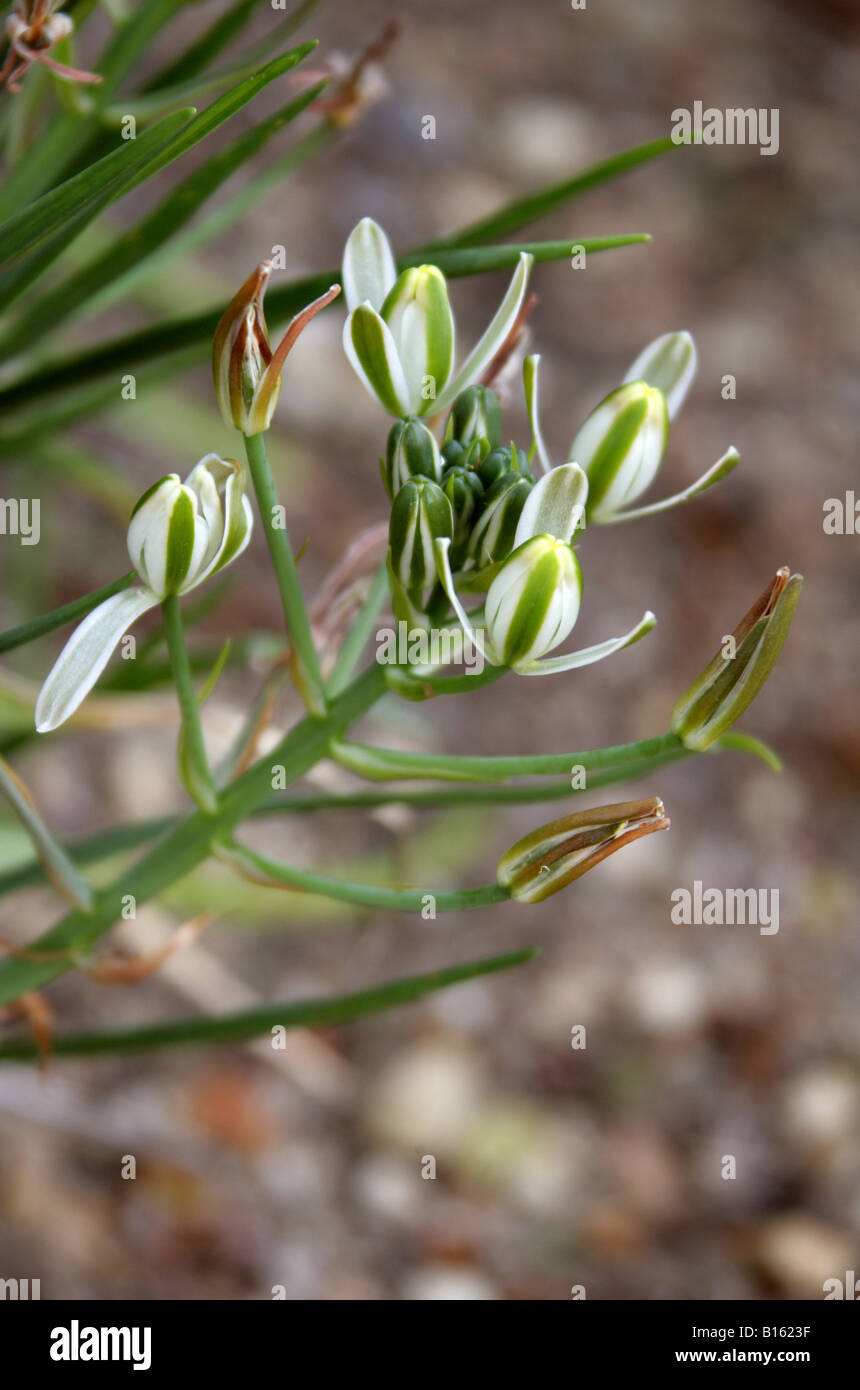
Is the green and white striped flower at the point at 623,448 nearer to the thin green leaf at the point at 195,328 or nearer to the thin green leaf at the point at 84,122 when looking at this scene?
the thin green leaf at the point at 195,328

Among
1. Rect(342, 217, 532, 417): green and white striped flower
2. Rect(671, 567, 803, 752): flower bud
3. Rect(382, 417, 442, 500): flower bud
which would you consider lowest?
Rect(671, 567, 803, 752): flower bud

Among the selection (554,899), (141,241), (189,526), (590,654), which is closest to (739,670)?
(590,654)

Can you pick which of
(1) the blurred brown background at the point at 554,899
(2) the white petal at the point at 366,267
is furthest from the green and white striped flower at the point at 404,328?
(1) the blurred brown background at the point at 554,899

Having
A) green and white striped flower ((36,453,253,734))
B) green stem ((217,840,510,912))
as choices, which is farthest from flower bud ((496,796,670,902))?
green and white striped flower ((36,453,253,734))

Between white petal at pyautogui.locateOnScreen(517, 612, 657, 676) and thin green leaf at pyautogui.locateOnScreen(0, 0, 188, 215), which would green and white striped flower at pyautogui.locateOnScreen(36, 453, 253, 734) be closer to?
white petal at pyautogui.locateOnScreen(517, 612, 657, 676)

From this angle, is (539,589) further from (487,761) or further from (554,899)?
(554,899)

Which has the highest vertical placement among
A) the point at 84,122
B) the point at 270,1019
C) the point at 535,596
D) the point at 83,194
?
the point at 84,122

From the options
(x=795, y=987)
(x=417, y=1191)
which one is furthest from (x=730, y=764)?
(x=417, y=1191)
